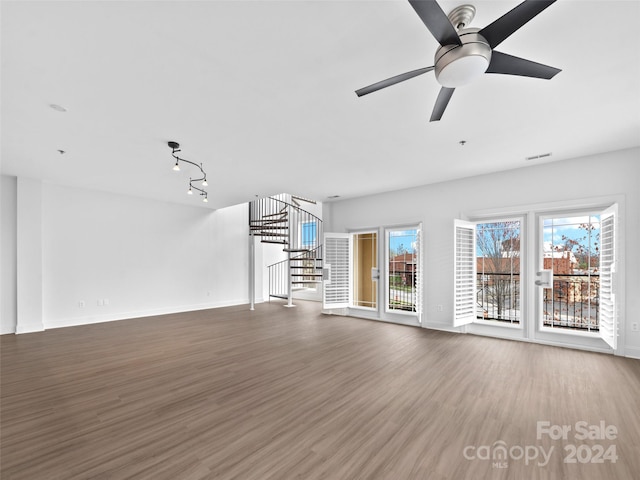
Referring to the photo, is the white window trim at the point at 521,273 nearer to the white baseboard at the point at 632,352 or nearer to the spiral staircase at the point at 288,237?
the white baseboard at the point at 632,352

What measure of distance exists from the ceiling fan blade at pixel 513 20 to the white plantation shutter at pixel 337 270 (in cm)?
512

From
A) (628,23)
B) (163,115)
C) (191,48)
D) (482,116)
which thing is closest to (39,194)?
(163,115)

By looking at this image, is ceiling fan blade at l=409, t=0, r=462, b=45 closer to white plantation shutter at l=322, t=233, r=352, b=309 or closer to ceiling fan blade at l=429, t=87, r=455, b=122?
ceiling fan blade at l=429, t=87, r=455, b=122

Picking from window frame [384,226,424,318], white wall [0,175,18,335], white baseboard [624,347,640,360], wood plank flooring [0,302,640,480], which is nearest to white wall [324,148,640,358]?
white baseboard [624,347,640,360]

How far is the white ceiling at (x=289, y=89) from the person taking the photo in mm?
1717

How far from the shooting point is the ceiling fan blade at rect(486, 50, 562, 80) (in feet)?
5.44

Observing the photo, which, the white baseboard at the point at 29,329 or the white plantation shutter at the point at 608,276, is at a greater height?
the white plantation shutter at the point at 608,276

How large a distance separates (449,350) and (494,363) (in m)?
0.60

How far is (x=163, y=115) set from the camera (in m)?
2.84

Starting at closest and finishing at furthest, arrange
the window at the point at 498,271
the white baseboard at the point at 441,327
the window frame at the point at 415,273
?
the window at the point at 498,271
the white baseboard at the point at 441,327
the window frame at the point at 415,273

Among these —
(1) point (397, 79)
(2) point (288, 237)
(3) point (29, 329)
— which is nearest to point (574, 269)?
(1) point (397, 79)

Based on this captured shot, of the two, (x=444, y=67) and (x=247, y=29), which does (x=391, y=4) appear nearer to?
(x=444, y=67)

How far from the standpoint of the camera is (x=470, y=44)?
160 cm

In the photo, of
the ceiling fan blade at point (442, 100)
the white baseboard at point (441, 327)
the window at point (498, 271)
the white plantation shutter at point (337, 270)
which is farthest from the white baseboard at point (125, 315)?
the ceiling fan blade at point (442, 100)
